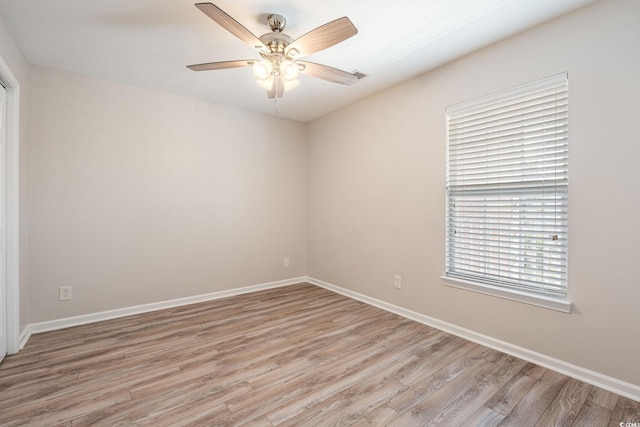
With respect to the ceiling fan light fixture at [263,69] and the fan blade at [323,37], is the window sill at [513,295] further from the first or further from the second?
the ceiling fan light fixture at [263,69]

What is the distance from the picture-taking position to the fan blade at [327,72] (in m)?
2.10

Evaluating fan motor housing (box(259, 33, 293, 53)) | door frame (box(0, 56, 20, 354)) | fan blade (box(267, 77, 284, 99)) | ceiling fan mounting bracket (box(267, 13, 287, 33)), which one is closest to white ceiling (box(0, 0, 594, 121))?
ceiling fan mounting bracket (box(267, 13, 287, 33))

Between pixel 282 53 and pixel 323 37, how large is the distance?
1.30 feet

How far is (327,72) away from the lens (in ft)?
7.17

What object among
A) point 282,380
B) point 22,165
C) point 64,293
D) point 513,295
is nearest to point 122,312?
point 64,293

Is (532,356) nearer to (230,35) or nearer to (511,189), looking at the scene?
(511,189)

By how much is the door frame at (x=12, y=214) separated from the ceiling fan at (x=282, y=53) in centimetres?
151

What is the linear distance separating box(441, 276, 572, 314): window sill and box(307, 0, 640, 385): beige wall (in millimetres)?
47

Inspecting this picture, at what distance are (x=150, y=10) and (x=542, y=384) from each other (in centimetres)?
364

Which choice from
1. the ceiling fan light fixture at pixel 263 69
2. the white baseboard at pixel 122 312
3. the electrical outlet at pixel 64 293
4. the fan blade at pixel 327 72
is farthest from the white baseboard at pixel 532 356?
the electrical outlet at pixel 64 293

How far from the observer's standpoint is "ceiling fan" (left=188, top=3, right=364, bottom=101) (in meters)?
1.77

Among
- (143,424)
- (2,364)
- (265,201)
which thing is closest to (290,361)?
(143,424)

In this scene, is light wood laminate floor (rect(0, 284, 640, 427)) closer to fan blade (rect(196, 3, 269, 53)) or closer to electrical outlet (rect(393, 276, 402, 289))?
electrical outlet (rect(393, 276, 402, 289))

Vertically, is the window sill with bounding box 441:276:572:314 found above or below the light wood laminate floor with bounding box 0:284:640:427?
above
